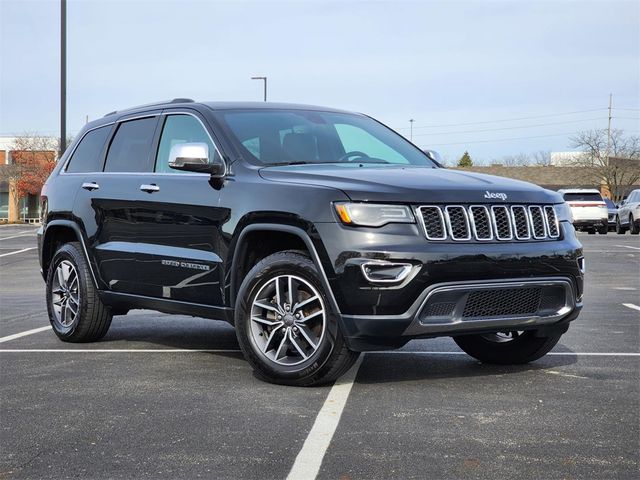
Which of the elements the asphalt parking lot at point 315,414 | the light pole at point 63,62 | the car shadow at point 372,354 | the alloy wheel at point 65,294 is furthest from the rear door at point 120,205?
the light pole at point 63,62

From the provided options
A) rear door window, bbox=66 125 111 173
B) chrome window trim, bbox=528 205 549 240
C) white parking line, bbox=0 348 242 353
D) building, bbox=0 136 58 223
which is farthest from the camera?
building, bbox=0 136 58 223

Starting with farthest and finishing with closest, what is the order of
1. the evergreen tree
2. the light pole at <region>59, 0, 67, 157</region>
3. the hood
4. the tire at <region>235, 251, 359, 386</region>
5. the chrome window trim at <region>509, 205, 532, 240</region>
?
1. the evergreen tree
2. the light pole at <region>59, 0, 67, 157</region>
3. the chrome window trim at <region>509, 205, 532, 240</region>
4. the tire at <region>235, 251, 359, 386</region>
5. the hood

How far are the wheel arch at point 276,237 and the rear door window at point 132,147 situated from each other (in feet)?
4.74

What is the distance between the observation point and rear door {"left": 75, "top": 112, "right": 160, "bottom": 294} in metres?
7.80

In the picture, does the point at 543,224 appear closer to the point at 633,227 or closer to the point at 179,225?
the point at 179,225

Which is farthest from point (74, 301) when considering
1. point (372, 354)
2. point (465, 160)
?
point (465, 160)

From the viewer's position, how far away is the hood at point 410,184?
610 cm

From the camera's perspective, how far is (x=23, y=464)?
460 cm

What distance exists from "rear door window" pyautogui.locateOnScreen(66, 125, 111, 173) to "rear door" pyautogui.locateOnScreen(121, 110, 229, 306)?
0.95 m

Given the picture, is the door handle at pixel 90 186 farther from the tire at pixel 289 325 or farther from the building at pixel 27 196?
the building at pixel 27 196

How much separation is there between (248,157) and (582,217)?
32.6 m

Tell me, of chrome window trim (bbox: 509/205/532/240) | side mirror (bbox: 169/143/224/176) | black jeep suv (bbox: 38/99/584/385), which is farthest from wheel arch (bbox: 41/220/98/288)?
chrome window trim (bbox: 509/205/532/240)

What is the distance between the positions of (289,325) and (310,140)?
1.62 m

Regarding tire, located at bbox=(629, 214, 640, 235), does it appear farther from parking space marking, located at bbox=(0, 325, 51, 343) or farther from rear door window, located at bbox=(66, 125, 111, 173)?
rear door window, located at bbox=(66, 125, 111, 173)
